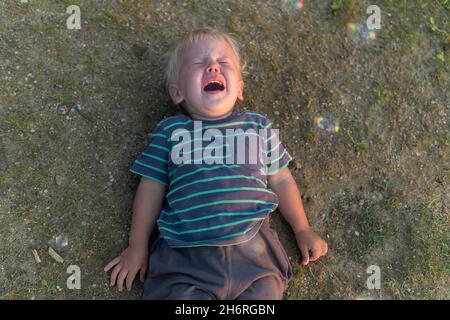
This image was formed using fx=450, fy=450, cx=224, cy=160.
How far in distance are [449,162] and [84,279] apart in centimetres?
273

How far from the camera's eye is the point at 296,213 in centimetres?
299

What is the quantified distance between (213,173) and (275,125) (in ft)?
2.60

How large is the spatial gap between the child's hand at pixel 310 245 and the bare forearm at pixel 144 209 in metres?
0.97

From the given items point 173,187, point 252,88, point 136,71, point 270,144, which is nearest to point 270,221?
point 270,144

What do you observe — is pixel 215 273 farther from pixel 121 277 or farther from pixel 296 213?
pixel 296 213

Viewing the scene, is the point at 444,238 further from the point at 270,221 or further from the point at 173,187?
the point at 173,187

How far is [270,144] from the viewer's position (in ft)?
9.54

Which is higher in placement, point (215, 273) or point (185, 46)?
point (185, 46)

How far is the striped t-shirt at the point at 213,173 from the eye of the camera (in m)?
2.62

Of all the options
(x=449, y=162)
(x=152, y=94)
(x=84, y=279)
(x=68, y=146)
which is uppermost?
(x=152, y=94)

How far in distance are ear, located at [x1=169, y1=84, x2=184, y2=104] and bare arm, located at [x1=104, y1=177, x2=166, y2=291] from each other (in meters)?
0.57

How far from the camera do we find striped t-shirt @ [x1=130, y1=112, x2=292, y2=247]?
2615 millimetres

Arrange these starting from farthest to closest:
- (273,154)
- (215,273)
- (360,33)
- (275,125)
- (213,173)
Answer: (360,33), (275,125), (273,154), (213,173), (215,273)

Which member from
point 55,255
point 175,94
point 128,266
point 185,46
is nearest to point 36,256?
point 55,255
